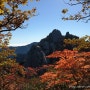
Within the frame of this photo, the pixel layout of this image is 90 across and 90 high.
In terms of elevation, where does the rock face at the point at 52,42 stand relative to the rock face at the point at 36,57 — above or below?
above

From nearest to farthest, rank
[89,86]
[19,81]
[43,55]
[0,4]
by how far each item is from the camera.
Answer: [0,4], [89,86], [19,81], [43,55]

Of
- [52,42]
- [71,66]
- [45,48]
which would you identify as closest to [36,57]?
[45,48]

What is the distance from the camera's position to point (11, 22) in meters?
13.0

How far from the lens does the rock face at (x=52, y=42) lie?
240 ft

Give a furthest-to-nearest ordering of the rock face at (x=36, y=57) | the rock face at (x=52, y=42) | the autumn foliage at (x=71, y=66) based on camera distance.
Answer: the rock face at (x=52, y=42) → the rock face at (x=36, y=57) → the autumn foliage at (x=71, y=66)

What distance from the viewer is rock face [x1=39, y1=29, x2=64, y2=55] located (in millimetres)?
73125

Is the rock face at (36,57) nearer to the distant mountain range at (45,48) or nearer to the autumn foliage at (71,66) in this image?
the distant mountain range at (45,48)

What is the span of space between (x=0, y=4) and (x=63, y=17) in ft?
20.4

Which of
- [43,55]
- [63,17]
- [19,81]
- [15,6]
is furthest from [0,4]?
[43,55]

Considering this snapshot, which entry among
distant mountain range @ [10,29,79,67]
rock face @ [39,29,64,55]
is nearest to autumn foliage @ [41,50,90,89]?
distant mountain range @ [10,29,79,67]

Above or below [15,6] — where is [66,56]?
below

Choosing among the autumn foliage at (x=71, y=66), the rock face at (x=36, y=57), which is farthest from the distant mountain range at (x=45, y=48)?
the autumn foliage at (x=71, y=66)

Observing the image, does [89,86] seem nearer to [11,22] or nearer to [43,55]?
[11,22]

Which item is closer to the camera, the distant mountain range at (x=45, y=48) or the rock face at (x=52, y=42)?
the distant mountain range at (x=45, y=48)
